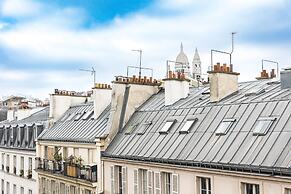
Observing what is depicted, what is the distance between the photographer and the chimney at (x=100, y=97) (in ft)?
97.2

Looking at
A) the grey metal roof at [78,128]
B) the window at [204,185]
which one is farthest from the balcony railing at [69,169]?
the window at [204,185]

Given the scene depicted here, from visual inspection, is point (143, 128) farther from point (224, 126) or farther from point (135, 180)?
point (224, 126)

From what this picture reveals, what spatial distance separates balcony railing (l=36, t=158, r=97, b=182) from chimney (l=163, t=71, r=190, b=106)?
5.48 metres

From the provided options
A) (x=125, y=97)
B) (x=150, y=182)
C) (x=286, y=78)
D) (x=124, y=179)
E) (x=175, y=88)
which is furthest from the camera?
(x=125, y=97)

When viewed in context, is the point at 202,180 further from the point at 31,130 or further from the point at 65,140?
the point at 31,130

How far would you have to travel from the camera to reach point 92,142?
85.7 ft

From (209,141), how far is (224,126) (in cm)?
85

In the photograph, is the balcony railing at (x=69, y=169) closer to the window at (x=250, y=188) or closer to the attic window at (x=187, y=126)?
the attic window at (x=187, y=126)

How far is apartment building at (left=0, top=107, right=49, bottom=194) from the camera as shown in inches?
1394

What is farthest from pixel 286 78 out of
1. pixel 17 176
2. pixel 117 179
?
pixel 17 176

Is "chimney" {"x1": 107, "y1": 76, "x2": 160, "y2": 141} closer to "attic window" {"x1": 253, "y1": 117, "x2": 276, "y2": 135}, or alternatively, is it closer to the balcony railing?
the balcony railing

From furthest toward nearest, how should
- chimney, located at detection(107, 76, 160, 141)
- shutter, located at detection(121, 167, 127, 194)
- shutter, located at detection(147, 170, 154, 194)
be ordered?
chimney, located at detection(107, 76, 160, 141), shutter, located at detection(121, 167, 127, 194), shutter, located at detection(147, 170, 154, 194)

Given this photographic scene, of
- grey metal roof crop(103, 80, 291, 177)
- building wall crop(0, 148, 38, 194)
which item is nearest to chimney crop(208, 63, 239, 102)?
grey metal roof crop(103, 80, 291, 177)

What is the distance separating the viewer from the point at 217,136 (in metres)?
18.5
